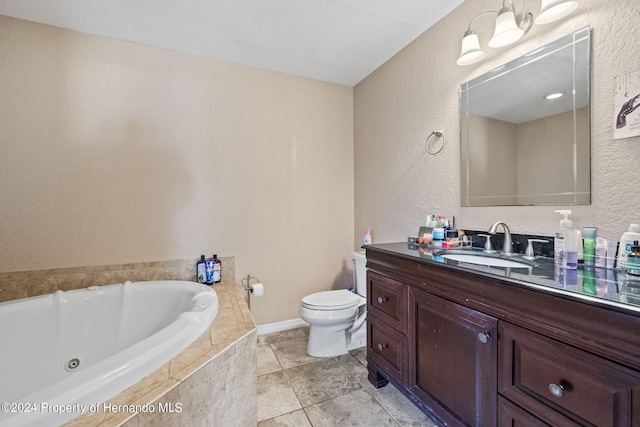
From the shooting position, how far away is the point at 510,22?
1245mm

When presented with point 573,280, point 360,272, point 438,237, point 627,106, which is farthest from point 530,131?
point 360,272

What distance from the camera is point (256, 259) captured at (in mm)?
2375

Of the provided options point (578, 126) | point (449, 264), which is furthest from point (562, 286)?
point (578, 126)

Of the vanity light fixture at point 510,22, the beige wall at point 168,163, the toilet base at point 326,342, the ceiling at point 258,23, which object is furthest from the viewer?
the toilet base at point 326,342

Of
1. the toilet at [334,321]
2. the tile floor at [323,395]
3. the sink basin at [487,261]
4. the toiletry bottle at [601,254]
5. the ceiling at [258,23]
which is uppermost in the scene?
the ceiling at [258,23]

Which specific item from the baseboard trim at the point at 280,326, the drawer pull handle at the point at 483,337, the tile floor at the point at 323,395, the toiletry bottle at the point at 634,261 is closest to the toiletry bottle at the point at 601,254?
the toiletry bottle at the point at 634,261

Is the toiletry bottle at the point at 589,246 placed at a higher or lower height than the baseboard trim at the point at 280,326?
higher

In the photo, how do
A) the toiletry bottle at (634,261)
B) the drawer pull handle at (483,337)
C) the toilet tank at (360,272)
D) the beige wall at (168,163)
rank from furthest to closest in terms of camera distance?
the toilet tank at (360,272) → the beige wall at (168,163) → the drawer pull handle at (483,337) → the toiletry bottle at (634,261)

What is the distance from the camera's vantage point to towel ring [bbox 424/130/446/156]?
179cm

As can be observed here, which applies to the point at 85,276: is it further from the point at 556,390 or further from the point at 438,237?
the point at 556,390

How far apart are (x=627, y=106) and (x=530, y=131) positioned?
1.16 ft

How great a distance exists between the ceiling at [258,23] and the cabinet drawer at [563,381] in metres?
1.83

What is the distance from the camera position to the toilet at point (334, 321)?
192cm

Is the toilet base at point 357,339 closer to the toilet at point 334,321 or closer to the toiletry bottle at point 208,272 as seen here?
the toilet at point 334,321
